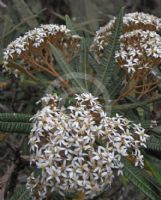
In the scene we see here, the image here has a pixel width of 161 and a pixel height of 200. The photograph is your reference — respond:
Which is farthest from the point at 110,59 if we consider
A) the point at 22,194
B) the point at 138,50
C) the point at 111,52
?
the point at 22,194

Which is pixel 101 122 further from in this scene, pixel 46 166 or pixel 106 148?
pixel 46 166

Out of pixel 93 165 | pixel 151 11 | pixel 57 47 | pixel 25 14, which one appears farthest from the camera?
pixel 151 11

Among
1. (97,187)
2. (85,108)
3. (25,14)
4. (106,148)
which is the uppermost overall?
(25,14)

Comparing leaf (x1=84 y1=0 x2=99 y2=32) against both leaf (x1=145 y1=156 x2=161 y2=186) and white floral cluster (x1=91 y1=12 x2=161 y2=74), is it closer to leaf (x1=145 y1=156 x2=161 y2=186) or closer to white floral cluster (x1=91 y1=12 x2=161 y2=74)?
white floral cluster (x1=91 y1=12 x2=161 y2=74)

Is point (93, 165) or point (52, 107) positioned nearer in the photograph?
point (93, 165)

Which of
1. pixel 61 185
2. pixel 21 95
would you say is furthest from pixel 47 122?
pixel 21 95

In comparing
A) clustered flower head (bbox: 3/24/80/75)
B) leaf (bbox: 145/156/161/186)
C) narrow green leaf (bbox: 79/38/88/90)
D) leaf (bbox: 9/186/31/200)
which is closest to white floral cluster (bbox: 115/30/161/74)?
narrow green leaf (bbox: 79/38/88/90)

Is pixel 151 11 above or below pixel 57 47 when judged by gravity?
above
